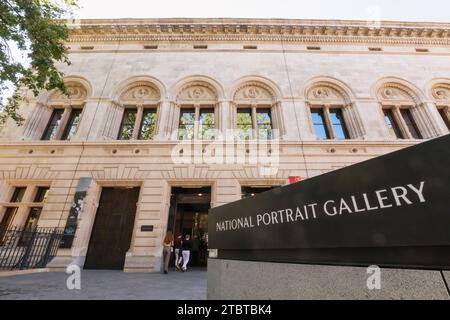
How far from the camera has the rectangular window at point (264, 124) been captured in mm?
12422

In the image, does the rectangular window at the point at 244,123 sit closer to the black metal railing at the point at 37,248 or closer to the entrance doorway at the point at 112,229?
→ the entrance doorway at the point at 112,229

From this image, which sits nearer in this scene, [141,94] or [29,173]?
[29,173]

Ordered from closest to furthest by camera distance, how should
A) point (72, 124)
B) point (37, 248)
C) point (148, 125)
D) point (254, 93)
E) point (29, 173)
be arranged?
1. point (37, 248)
2. point (29, 173)
3. point (72, 124)
4. point (148, 125)
5. point (254, 93)

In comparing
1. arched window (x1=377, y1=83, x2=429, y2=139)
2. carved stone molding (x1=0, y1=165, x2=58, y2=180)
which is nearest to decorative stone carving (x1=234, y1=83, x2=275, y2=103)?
arched window (x1=377, y1=83, x2=429, y2=139)

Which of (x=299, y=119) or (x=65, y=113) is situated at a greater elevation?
(x=65, y=113)

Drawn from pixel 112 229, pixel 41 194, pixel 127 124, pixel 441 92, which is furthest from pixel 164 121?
pixel 441 92

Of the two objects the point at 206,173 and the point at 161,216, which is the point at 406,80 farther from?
the point at 161,216

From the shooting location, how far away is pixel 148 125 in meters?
12.9

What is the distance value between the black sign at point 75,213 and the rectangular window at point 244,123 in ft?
28.2

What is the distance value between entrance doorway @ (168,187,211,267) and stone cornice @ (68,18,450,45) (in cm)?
1134

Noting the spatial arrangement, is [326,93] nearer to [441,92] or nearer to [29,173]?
[441,92]

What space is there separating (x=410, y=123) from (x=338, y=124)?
15.1 feet

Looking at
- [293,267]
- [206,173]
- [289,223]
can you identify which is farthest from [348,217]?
[206,173]

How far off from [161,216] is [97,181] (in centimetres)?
392
